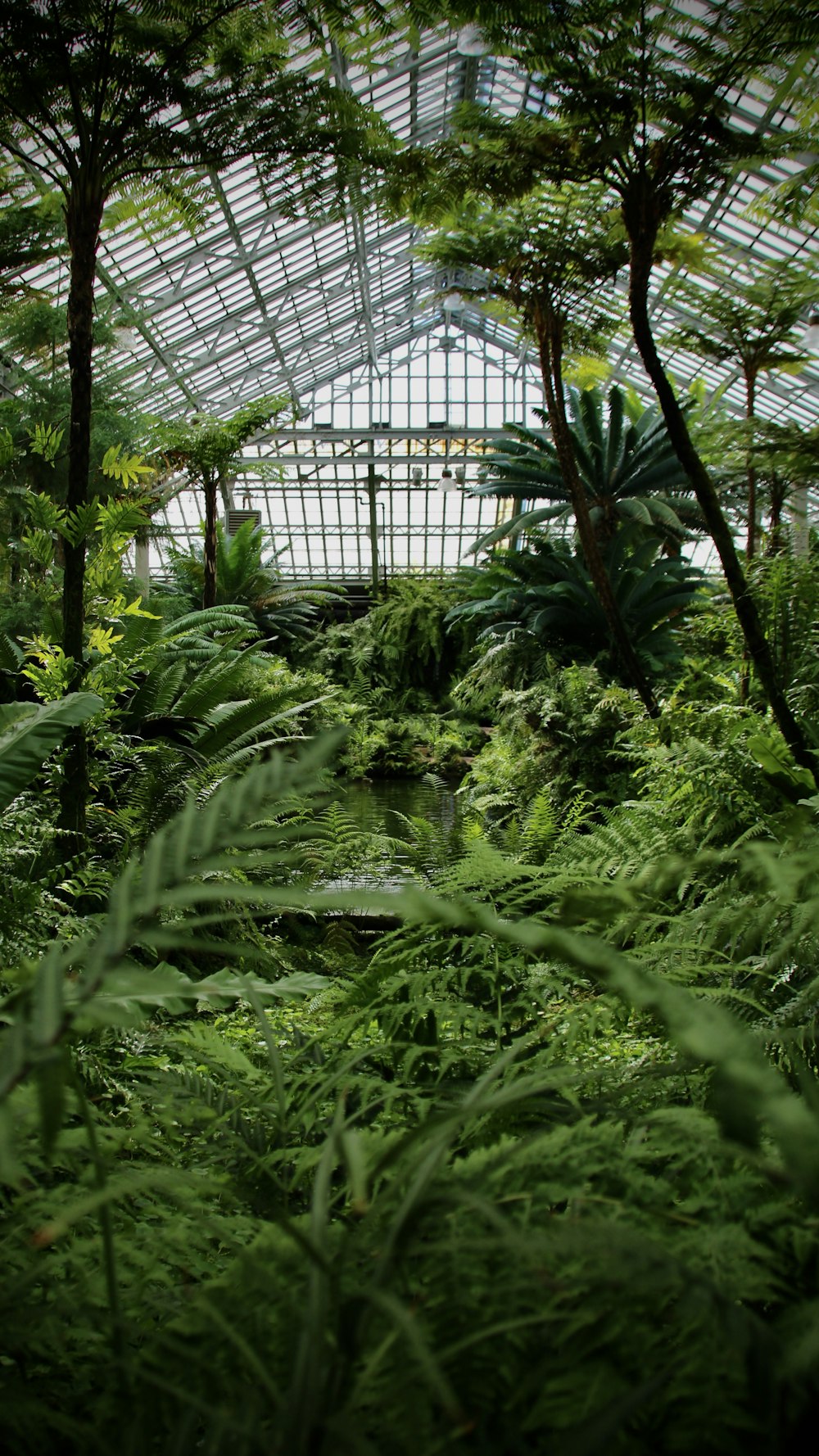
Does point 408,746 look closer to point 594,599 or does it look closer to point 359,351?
point 594,599

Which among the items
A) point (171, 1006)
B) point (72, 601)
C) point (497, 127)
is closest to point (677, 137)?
point (497, 127)

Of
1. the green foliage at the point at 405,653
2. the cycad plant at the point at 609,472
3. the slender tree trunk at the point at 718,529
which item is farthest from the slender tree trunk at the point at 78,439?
the green foliage at the point at 405,653

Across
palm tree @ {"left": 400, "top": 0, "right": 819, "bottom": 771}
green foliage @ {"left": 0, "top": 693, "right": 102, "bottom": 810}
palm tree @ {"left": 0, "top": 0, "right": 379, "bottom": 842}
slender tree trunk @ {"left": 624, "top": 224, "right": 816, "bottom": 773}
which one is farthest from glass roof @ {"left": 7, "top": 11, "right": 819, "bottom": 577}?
green foliage @ {"left": 0, "top": 693, "right": 102, "bottom": 810}

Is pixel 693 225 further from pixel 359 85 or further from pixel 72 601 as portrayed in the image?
pixel 72 601

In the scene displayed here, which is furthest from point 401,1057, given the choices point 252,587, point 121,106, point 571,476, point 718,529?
point 252,587

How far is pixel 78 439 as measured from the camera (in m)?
2.71

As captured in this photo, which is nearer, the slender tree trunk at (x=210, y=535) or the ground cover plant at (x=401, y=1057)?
the ground cover plant at (x=401, y=1057)

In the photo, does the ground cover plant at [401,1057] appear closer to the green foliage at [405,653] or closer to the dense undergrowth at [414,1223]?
the dense undergrowth at [414,1223]

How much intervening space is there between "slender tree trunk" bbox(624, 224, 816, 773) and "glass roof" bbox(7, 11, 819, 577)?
8588mm

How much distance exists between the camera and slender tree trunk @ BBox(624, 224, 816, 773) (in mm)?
2613

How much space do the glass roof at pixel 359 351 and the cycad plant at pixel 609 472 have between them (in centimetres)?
225

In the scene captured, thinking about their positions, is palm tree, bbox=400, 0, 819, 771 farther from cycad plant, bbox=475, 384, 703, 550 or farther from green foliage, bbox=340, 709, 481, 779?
green foliage, bbox=340, 709, 481, 779

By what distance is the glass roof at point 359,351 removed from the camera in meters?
12.7

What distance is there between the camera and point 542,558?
31.0ft
